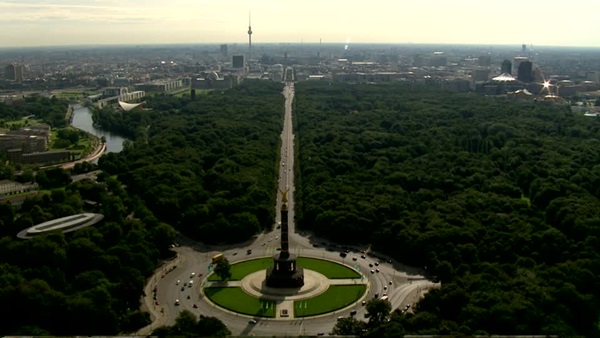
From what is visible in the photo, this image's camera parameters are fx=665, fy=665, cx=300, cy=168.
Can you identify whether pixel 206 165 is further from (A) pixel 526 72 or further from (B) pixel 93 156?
(A) pixel 526 72

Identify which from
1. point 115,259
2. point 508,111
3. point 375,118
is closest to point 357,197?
point 115,259

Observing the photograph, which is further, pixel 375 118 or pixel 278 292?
pixel 375 118

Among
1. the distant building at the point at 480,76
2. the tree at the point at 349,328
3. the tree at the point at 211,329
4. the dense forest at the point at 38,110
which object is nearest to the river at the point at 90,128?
the dense forest at the point at 38,110

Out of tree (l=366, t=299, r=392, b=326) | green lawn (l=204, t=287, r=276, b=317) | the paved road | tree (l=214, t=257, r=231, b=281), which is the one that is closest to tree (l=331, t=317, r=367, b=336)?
tree (l=366, t=299, r=392, b=326)

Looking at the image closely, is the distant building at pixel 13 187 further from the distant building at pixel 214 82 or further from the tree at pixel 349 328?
the distant building at pixel 214 82

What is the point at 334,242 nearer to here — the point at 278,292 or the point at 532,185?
the point at 278,292

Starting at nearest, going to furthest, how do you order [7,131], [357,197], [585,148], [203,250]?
[203,250] → [357,197] → [585,148] → [7,131]
